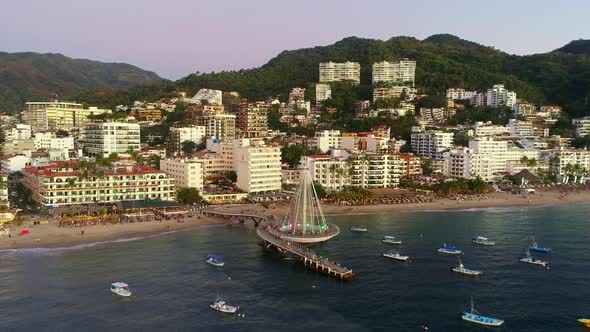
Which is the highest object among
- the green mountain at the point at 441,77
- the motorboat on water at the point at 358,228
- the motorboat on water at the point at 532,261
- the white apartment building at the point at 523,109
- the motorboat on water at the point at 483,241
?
the green mountain at the point at 441,77

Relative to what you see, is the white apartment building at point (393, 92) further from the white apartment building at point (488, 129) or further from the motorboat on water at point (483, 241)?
the motorboat on water at point (483, 241)

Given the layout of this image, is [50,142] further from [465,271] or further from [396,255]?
[465,271]

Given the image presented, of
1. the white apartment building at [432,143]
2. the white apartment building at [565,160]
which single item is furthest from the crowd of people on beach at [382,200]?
the white apartment building at [565,160]

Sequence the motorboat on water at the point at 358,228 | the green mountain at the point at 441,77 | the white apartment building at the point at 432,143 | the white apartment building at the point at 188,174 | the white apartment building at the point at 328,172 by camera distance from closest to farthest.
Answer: the motorboat on water at the point at 358,228 < the white apartment building at the point at 188,174 < the white apartment building at the point at 328,172 < the white apartment building at the point at 432,143 < the green mountain at the point at 441,77

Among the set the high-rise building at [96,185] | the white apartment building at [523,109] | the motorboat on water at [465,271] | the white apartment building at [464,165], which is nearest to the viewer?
the motorboat on water at [465,271]

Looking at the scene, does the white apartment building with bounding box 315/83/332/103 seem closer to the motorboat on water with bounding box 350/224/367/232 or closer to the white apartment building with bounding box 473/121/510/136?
the white apartment building with bounding box 473/121/510/136

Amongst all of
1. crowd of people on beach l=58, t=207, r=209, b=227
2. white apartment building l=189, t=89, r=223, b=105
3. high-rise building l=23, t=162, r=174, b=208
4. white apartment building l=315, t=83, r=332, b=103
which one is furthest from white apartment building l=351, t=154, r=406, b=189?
white apartment building l=189, t=89, r=223, b=105
